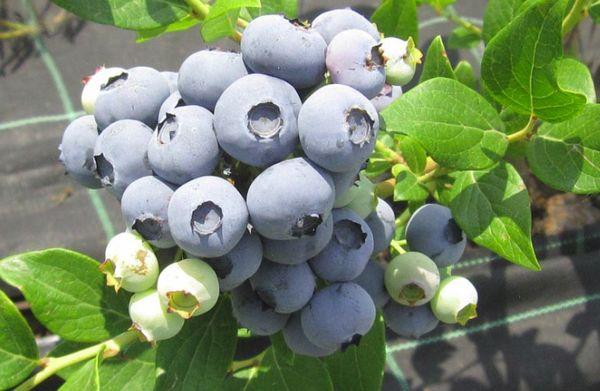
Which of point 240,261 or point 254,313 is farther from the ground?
point 240,261

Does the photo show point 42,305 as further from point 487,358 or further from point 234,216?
point 487,358

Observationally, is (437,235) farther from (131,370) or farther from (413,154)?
(131,370)

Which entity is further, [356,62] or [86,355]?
[86,355]

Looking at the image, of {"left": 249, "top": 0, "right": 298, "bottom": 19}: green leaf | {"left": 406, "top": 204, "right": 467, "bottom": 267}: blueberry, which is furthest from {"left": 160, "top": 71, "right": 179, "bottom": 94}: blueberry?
{"left": 406, "top": 204, "right": 467, "bottom": 267}: blueberry

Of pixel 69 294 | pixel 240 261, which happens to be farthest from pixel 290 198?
pixel 69 294

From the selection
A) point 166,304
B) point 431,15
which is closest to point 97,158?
point 166,304
